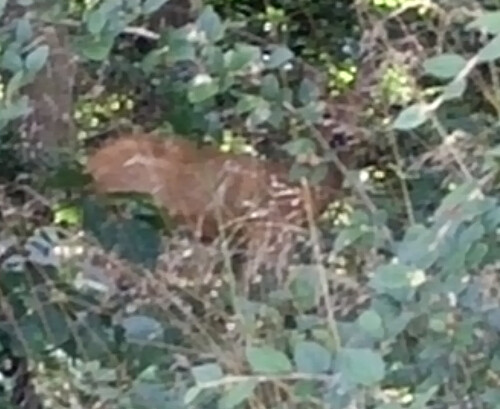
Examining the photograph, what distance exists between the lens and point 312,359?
1178 mm

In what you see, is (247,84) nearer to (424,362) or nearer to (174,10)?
(174,10)

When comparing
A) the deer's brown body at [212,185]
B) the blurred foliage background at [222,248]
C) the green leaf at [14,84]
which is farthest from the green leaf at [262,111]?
the green leaf at [14,84]

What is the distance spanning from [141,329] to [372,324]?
458mm

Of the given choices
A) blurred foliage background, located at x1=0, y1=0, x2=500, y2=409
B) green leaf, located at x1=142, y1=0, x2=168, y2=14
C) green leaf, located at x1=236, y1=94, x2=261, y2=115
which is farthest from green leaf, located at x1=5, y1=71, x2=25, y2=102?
green leaf, located at x1=236, y1=94, x2=261, y2=115

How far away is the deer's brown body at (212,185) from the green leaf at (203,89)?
13.8 inches

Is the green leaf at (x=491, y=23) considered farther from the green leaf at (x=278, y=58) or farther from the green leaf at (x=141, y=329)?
the green leaf at (x=141, y=329)

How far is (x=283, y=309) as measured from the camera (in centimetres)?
158

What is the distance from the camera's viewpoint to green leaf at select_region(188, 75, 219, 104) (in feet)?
4.58

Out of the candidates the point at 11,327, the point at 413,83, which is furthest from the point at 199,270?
the point at 413,83

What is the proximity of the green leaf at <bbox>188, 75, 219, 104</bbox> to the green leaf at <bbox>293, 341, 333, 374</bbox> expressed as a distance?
334mm

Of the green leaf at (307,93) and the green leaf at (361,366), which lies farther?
the green leaf at (307,93)

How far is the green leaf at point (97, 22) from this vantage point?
1.31 m

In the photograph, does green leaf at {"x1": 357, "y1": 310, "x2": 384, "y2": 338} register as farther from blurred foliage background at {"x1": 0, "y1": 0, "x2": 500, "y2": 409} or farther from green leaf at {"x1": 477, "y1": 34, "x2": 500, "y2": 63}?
green leaf at {"x1": 477, "y1": 34, "x2": 500, "y2": 63}

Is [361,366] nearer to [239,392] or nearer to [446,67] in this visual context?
[239,392]
